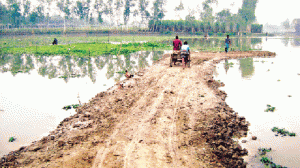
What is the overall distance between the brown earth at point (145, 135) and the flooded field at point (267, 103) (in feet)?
1.57

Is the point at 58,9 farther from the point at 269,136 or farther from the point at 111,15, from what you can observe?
the point at 269,136

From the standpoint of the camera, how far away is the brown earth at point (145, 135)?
4.97 m

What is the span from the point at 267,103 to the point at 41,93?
982 centimetres

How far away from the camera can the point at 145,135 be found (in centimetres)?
599

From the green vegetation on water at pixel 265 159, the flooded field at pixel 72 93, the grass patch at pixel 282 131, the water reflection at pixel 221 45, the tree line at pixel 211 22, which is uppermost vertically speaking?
the tree line at pixel 211 22

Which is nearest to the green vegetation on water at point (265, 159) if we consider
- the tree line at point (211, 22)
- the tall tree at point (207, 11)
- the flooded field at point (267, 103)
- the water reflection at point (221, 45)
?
the flooded field at point (267, 103)

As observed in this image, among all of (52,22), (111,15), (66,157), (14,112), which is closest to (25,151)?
(66,157)

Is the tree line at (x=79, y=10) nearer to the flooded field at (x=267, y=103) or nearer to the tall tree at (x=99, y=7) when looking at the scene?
the tall tree at (x=99, y=7)

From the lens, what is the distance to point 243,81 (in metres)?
13.0

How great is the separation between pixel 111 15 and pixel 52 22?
29069 millimetres

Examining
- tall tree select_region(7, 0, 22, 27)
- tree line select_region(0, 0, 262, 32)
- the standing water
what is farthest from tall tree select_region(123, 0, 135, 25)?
the standing water

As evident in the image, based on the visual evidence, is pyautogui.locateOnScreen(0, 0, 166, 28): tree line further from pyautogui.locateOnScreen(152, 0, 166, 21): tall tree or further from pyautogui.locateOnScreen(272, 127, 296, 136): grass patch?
pyautogui.locateOnScreen(272, 127, 296, 136): grass patch

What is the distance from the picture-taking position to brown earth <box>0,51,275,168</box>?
4973 mm

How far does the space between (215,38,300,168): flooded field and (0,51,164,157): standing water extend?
19.6ft
